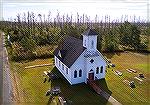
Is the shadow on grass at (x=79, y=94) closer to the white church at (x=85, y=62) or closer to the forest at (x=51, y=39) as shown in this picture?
the white church at (x=85, y=62)

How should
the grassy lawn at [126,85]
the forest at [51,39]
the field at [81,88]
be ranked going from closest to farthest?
the field at [81,88] → the grassy lawn at [126,85] → the forest at [51,39]

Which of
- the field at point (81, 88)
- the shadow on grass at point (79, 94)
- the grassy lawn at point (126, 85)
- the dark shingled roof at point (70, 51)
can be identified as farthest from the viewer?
the dark shingled roof at point (70, 51)

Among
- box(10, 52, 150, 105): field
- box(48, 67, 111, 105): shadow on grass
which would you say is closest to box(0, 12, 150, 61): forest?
box(10, 52, 150, 105): field

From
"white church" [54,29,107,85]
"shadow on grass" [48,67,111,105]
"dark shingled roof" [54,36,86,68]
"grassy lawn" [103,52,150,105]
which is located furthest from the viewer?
"dark shingled roof" [54,36,86,68]

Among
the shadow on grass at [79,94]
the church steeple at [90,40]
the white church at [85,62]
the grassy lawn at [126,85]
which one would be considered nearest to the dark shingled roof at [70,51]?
the white church at [85,62]

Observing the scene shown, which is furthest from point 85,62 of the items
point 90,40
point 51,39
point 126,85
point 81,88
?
point 51,39

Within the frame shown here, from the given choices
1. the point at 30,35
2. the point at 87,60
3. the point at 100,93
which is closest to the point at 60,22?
the point at 30,35

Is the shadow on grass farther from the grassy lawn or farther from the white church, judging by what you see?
the grassy lawn
